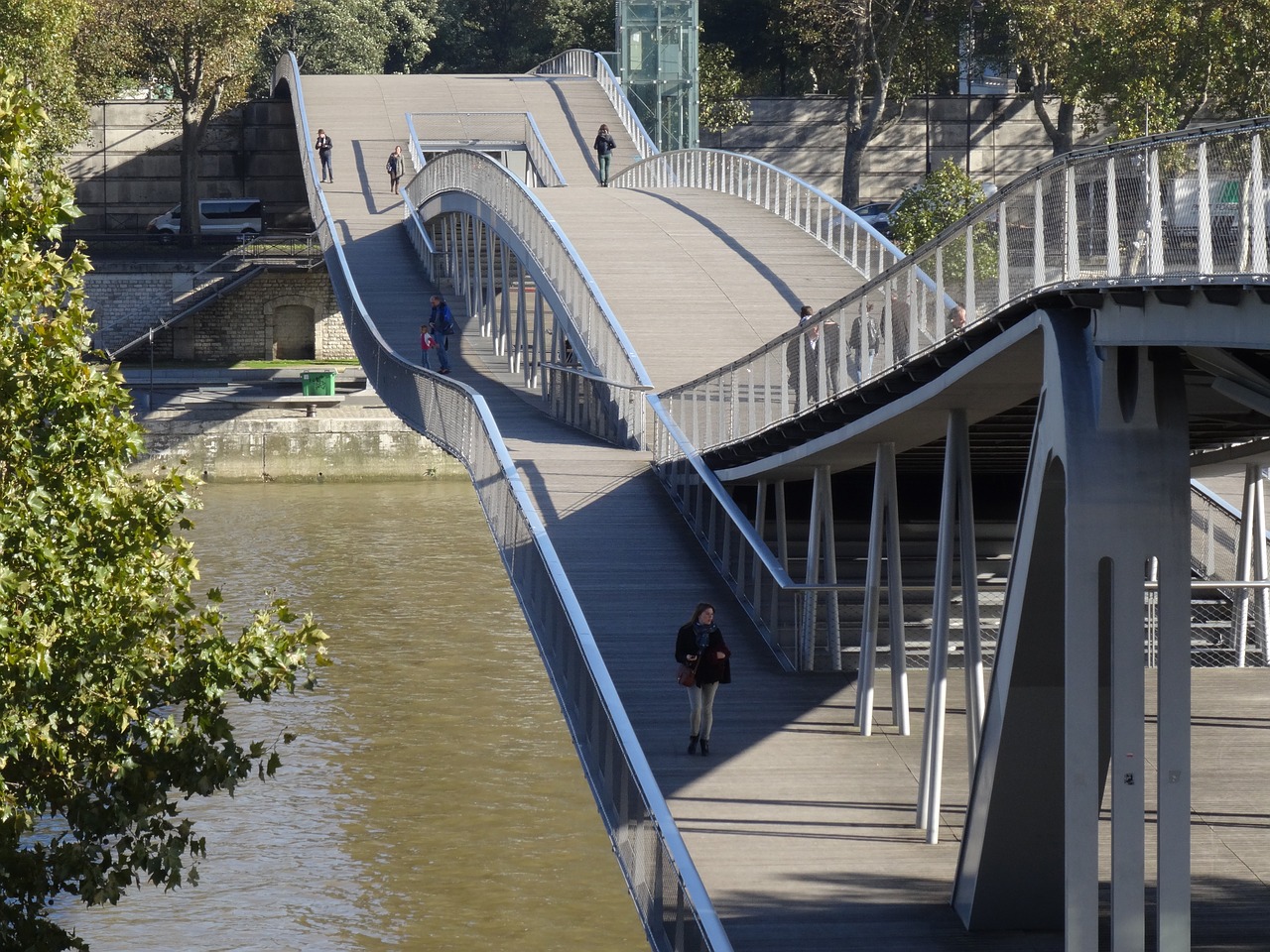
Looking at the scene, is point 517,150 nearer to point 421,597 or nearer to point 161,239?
point 161,239

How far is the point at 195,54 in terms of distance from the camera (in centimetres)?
4459

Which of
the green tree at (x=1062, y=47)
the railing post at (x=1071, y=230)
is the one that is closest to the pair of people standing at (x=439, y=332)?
the railing post at (x=1071, y=230)

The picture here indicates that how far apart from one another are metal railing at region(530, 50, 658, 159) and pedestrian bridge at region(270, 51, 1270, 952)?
14.1 m

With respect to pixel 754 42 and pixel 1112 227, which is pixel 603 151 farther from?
pixel 1112 227

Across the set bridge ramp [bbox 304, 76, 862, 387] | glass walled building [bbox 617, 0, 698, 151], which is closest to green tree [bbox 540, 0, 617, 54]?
bridge ramp [bbox 304, 76, 862, 387]

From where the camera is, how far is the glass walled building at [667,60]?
136 feet

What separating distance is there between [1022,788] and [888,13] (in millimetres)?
34193

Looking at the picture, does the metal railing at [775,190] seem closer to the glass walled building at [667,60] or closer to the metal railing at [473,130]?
the glass walled building at [667,60]

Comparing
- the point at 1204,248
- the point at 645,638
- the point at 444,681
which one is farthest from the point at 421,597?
the point at 1204,248

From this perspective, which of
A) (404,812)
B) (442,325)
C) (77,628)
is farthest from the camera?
(442,325)

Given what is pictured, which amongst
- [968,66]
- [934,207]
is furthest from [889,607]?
[968,66]

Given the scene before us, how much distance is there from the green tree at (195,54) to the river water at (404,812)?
18584 millimetres

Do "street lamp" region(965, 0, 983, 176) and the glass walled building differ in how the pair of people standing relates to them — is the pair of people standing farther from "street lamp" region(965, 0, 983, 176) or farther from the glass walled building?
"street lamp" region(965, 0, 983, 176)

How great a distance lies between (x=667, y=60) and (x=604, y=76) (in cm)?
328
